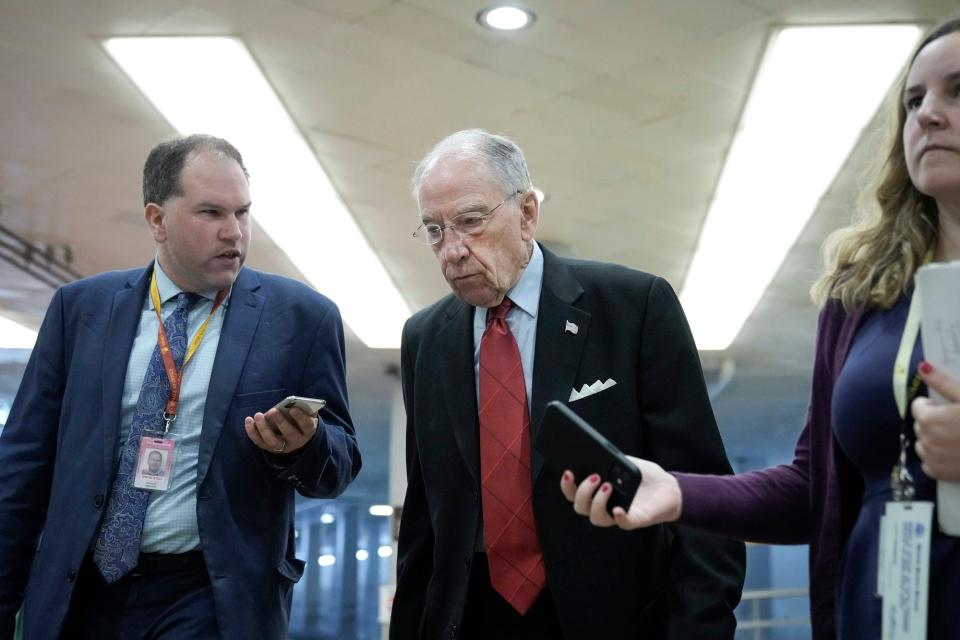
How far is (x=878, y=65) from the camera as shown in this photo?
573cm

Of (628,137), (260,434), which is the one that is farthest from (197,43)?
(260,434)

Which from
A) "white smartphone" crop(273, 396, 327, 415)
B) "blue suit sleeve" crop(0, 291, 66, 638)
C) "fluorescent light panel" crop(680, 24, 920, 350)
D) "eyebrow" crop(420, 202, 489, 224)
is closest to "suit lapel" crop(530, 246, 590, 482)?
"eyebrow" crop(420, 202, 489, 224)

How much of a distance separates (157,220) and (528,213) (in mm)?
1174

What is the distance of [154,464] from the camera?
9.52ft

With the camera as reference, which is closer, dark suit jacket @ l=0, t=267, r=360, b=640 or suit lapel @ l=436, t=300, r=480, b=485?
suit lapel @ l=436, t=300, r=480, b=485

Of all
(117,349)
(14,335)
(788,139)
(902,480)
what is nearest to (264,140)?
(788,139)

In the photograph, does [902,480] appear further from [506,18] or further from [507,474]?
[506,18]

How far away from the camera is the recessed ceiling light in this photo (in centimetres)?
526

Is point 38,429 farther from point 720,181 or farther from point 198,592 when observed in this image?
point 720,181

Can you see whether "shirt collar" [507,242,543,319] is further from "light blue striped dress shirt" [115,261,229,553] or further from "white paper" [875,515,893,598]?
"white paper" [875,515,893,598]

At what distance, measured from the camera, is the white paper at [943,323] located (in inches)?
64.9

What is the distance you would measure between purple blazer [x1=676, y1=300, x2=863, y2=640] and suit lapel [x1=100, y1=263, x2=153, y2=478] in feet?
5.28

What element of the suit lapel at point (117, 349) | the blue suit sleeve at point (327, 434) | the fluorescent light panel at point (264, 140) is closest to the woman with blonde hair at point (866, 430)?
the blue suit sleeve at point (327, 434)

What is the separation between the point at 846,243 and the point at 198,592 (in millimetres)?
1782
